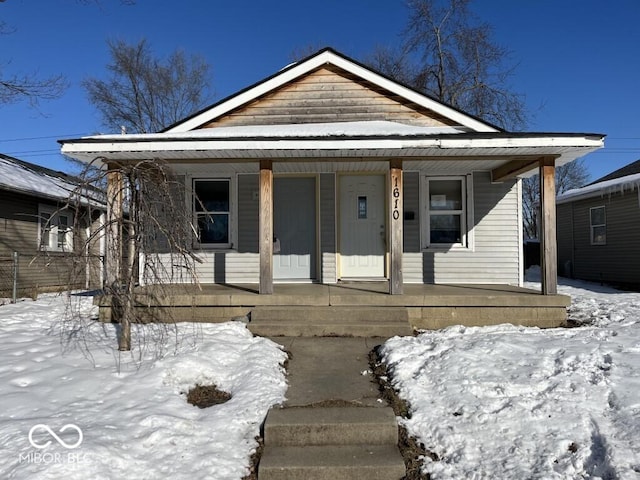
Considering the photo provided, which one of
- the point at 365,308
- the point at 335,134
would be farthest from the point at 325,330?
the point at 335,134

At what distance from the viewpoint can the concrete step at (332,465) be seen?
3.30m

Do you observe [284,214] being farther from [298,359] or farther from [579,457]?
[579,457]

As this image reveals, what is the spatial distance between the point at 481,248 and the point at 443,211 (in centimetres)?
105

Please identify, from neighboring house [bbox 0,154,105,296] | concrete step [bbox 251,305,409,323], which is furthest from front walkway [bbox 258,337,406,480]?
neighboring house [bbox 0,154,105,296]

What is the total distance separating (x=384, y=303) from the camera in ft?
22.4

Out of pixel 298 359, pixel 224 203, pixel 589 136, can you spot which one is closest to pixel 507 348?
pixel 298 359

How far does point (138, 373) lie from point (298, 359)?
1818 mm

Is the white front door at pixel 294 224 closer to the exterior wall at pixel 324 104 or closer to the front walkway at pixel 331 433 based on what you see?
the exterior wall at pixel 324 104

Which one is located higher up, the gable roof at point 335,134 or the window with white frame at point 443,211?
the gable roof at point 335,134

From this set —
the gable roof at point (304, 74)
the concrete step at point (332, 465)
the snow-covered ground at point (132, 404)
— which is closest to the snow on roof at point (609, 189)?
the gable roof at point (304, 74)

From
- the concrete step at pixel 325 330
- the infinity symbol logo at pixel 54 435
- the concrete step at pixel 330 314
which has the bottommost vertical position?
the infinity symbol logo at pixel 54 435

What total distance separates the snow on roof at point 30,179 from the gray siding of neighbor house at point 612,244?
48.6 feet

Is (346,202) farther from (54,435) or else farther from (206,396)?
(54,435)

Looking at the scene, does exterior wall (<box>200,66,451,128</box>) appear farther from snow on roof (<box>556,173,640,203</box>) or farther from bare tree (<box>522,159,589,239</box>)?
bare tree (<box>522,159,589,239</box>)
